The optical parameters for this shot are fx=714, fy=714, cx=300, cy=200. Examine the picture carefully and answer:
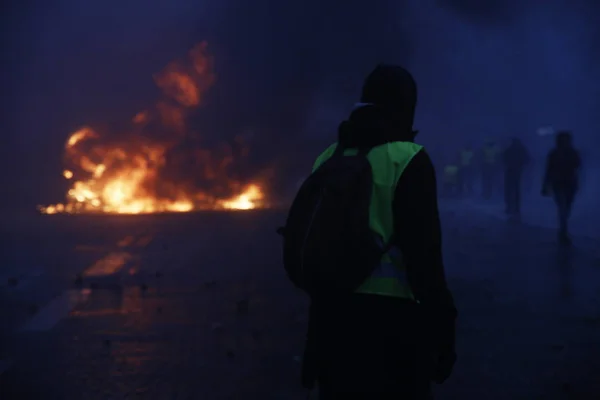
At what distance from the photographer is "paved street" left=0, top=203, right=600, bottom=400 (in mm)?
5098

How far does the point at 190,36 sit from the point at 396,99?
20958mm

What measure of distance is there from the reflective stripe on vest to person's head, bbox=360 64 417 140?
15cm

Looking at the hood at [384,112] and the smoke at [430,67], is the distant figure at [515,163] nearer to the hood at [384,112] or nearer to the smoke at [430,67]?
the smoke at [430,67]

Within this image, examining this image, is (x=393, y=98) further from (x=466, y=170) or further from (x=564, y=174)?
(x=466, y=170)

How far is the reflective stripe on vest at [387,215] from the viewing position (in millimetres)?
2432

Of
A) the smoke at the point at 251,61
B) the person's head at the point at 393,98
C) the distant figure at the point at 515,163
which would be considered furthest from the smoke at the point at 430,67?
the person's head at the point at 393,98

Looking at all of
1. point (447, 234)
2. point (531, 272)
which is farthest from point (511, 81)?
point (531, 272)

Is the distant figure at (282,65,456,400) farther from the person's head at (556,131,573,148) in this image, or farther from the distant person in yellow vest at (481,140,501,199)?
the distant person in yellow vest at (481,140,501,199)

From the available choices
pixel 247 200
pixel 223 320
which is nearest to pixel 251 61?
pixel 247 200

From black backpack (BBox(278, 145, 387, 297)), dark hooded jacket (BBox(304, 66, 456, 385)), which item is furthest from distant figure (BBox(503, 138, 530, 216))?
black backpack (BBox(278, 145, 387, 297))

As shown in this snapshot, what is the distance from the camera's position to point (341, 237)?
2.38 metres

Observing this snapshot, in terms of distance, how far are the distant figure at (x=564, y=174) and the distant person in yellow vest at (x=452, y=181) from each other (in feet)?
48.6

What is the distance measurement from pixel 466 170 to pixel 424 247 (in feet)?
82.9

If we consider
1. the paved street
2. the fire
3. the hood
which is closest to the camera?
the hood
